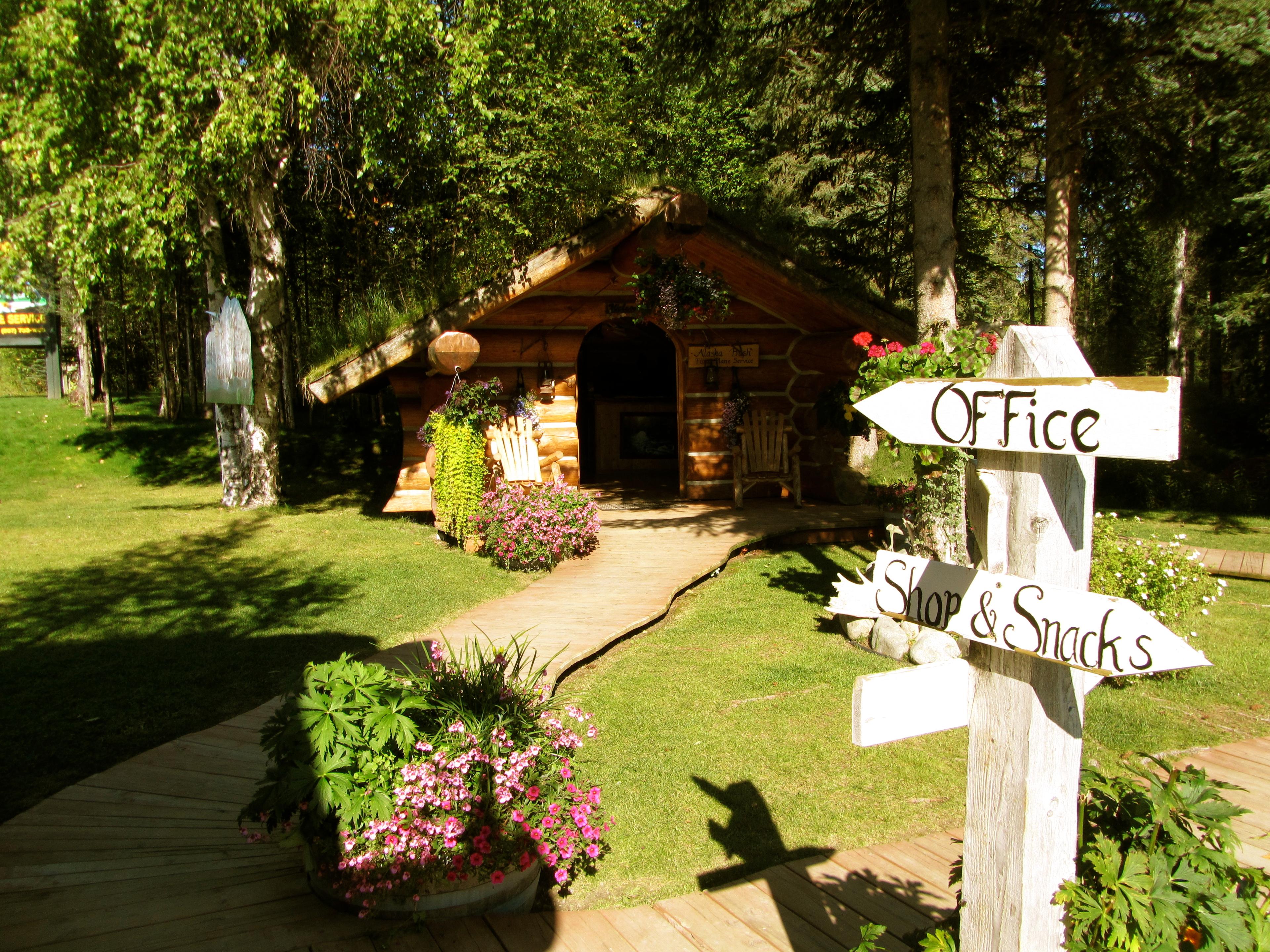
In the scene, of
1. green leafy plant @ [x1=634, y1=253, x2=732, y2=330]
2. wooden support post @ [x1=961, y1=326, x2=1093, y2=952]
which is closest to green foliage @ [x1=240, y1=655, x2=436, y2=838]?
wooden support post @ [x1=961, y1=326, x2=1093, y2=952]

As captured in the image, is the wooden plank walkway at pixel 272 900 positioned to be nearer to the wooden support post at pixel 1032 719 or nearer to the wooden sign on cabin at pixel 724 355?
the wooden support post at pixel 1032 719

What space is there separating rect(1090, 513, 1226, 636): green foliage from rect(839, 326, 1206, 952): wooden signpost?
4594 mm

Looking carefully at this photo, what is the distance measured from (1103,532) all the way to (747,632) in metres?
2.89

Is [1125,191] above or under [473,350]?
above

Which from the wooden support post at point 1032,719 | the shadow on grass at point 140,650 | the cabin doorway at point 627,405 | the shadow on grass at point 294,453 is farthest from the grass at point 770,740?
the cabin doorway at point 627,405

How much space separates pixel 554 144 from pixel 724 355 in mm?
4840

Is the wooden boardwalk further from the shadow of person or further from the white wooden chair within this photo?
the white wooden chair

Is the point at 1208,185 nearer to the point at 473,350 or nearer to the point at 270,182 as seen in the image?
the point at 473,350

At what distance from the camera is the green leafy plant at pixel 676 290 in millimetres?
9953

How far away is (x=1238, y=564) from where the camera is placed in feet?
30.2

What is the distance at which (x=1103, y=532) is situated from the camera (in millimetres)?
6688

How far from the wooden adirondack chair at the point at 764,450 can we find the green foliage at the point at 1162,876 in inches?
373

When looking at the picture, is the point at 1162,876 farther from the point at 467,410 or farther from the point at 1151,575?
the point at 467,410

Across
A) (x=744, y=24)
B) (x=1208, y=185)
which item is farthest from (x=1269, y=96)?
(x=744, y=24)
